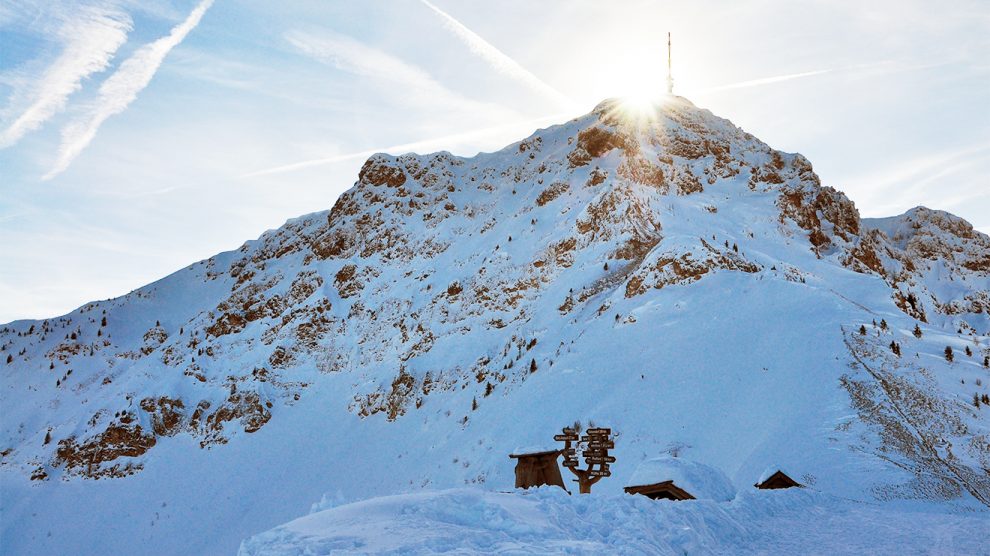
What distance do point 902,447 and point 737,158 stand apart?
4874cm

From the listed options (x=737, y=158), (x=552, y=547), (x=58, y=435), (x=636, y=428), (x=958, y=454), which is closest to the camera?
(x=552, y=547)

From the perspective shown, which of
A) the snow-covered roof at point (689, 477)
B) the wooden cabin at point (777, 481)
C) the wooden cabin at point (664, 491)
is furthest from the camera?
the wooden cabin at point (777, 481)

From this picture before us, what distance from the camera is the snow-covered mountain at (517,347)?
92.3ft

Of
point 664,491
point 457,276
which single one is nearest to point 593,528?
point 664,491

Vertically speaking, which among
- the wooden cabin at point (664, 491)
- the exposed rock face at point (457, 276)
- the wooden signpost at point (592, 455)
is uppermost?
the exposed rock face at point (457, 276)

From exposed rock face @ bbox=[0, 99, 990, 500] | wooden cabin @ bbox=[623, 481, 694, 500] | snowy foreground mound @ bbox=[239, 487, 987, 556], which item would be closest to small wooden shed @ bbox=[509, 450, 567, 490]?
wooden cabin @ bbox=[623, 481, 694, 500]

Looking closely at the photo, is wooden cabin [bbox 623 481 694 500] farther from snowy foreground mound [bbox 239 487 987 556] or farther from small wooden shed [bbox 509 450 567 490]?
small wooden shed [bbox 509 450 567 490]

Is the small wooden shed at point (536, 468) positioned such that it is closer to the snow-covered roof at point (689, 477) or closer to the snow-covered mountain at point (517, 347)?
the snow-covered roof at point (689, 477)

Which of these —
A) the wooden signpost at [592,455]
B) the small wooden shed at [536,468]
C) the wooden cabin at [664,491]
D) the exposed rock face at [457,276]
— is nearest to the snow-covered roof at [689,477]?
the wooden cabin at [664,491]

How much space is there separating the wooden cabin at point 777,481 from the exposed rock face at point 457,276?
16.8 m

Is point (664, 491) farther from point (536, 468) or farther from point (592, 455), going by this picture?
point (536, 468)

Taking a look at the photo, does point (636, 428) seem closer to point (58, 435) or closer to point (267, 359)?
point (267, 359)

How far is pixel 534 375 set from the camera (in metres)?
38.4

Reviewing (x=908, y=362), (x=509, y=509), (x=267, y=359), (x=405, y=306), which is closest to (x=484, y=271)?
(x=405, y=306)
